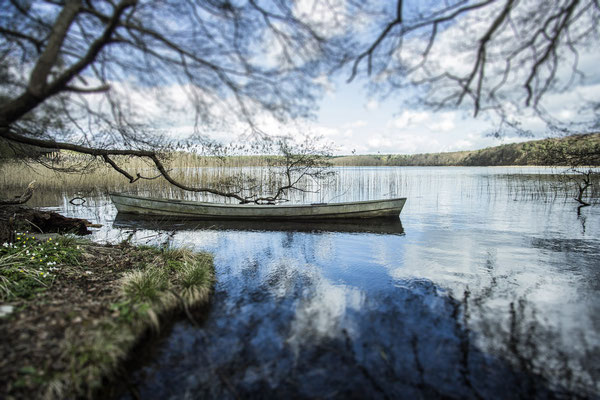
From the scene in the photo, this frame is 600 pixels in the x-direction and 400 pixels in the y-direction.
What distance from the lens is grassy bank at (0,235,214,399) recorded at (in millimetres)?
2857

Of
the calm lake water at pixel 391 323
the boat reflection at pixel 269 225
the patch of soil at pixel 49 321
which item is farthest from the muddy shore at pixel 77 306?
the boat reflection at pixel 269 225

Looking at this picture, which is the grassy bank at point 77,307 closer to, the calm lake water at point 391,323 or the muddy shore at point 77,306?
the muddy shore at point 77,306

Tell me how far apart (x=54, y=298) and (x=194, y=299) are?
1778 mm

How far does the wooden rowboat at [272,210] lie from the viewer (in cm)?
1258

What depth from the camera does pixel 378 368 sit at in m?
3.61

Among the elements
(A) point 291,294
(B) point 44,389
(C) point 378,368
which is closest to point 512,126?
(C) point 378,368

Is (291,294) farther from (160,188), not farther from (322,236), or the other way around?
(160,188)

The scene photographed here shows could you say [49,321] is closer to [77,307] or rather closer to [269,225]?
[77,307]

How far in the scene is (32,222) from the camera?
792 centimetres

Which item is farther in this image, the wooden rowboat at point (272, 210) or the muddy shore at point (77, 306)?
the wooden rowboat at point (272, 210)

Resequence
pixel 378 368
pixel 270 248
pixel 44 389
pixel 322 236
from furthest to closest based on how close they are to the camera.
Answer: pixel 322 236 → pixel 270 248 → pixel 378 368 → pixel 44 389

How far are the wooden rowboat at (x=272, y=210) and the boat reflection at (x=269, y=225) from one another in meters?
0.23

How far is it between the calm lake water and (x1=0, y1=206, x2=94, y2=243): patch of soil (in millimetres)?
2899

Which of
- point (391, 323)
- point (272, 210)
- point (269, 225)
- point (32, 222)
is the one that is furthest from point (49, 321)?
point (272, 210)
